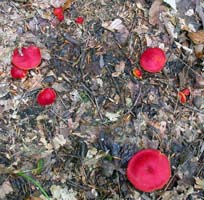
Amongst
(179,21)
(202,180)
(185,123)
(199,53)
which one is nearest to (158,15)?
(179,21)

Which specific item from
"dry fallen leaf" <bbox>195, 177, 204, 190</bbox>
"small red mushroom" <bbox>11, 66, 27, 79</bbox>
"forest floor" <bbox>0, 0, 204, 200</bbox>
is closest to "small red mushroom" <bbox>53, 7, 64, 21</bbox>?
"forest floor" <bbox>0, 0, 204, 200</bbox>

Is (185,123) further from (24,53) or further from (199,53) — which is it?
(24,53)

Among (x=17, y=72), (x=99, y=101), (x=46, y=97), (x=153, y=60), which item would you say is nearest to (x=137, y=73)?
(x=153, y=60)

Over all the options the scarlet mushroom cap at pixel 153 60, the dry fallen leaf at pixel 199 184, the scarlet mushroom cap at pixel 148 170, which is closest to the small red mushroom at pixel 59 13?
the scarlet mushroom cap at pixel 153 60

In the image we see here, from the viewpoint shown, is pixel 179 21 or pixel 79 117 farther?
pixel 179 21

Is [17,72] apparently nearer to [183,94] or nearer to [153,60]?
[153,60]

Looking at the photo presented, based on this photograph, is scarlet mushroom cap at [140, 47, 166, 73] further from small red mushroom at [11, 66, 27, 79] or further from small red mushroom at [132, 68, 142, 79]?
small red mushroom at [11, 66, 27, 79]

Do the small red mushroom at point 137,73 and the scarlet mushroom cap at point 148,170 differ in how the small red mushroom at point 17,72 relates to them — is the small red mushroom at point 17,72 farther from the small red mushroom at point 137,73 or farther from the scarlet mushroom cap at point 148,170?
the scarlet mushroom cap at point 148,170
